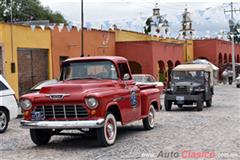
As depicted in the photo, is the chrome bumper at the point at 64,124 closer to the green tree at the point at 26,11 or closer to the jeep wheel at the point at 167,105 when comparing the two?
the jeep wheel at the point at 167,105

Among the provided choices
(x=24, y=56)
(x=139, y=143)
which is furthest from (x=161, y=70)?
(x=139, y=143)

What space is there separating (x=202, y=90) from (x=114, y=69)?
401 inches

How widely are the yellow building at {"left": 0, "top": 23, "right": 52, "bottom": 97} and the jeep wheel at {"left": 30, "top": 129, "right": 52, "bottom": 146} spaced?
12203 mm

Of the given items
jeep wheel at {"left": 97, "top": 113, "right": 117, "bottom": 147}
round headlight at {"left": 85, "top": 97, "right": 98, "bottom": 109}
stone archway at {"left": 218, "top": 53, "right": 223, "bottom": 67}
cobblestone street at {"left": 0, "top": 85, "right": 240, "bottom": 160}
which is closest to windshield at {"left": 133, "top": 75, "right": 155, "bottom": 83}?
cobblestone street at {"left": 0, "top": 85, "right": 240, "bottom": 160}

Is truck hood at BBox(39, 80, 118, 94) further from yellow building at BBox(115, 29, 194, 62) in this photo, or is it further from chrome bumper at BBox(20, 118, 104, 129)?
yellow building at BBox(115, 29, 194, 62)

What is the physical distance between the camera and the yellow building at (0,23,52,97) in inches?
935

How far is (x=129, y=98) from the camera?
12328mm

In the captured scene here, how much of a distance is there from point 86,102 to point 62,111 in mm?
592

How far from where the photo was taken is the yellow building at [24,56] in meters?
23.8

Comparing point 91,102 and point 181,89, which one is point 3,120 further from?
point 181,89

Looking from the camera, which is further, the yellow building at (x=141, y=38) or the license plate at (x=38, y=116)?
Result: the yellow building at (x=141, y=38)

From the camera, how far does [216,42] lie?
5938cm

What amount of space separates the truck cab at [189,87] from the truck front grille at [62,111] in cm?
1094

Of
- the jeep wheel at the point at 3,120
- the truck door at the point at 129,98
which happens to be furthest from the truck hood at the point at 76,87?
the jeep wheel at the point at 3,120
